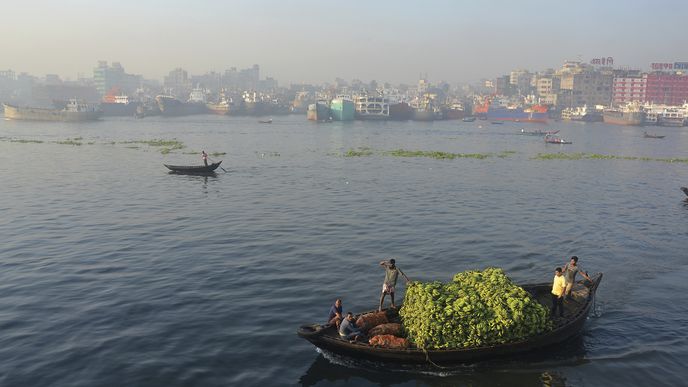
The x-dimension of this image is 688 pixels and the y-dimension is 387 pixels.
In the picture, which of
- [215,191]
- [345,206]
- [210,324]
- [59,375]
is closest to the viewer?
[59,375]

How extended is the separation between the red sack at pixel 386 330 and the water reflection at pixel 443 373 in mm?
982

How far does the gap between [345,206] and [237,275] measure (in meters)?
18.8

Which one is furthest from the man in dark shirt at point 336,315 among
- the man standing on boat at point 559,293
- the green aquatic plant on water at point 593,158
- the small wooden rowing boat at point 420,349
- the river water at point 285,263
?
the green aquatic plant on water at point 593,158

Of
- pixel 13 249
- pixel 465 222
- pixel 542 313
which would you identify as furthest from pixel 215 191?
pixel 542 313

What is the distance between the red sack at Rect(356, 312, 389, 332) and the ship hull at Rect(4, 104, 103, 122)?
19559 cm

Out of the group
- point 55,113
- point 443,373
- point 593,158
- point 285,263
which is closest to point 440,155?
point 593,158

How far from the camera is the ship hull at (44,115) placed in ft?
607

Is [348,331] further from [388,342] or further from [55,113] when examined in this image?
[55,113]

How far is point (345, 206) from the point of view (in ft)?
144

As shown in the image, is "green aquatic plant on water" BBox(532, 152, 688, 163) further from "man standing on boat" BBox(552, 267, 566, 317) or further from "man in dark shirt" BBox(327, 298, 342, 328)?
"man in dark shirt" BBox(327, 298, 342, 328)

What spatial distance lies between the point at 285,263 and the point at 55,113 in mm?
189251

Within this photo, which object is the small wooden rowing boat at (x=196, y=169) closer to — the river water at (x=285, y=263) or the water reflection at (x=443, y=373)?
the river water at (x=285, y=263)

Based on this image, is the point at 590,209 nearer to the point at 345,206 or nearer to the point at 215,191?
the point at 345,206

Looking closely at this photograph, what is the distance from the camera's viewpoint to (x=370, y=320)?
18172mm
